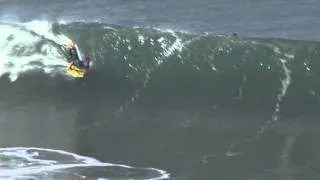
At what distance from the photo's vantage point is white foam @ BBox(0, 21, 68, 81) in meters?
23.3

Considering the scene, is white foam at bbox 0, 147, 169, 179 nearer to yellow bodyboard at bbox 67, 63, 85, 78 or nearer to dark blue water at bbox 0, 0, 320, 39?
yellow bodyboard at bbox 67, 63, 85, 78

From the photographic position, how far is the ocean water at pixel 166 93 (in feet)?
54.2

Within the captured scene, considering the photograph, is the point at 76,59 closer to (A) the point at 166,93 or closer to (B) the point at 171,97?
(A) the point at 166,93

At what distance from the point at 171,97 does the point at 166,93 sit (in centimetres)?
32

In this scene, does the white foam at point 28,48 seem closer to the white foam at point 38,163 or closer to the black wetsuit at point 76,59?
the black wetsuit at point 76,59

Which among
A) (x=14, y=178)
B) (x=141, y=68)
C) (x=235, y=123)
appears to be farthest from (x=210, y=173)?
(x=141, y=68)

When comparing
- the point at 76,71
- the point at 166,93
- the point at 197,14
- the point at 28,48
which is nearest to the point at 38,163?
the point at 166,93

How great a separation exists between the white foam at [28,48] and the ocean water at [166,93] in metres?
0.04

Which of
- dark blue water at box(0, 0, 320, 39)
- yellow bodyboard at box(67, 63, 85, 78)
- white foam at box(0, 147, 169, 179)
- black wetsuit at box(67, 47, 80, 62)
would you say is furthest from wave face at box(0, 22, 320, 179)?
dark blue water at box(0, 0, 320, 39)

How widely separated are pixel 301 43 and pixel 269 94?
2556mm

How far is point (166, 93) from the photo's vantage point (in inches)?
804

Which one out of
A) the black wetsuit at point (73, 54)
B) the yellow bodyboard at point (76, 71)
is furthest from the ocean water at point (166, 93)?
the black wetsuit at point (73, 54)

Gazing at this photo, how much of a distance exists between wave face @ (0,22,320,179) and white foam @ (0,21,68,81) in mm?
45

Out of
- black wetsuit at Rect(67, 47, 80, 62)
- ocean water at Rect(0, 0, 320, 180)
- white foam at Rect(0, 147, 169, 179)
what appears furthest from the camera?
black wetsuit at Rect(67, 47, 80, 62)
